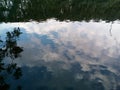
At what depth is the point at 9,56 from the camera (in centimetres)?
1802

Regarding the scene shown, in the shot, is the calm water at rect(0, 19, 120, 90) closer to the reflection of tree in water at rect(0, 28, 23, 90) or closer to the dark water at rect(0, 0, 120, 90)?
the dark water at rect(0, 0, 120, 90)

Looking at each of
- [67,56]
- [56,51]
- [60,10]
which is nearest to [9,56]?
[56,51]

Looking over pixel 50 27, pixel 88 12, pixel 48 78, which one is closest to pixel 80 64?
pixel 48 78

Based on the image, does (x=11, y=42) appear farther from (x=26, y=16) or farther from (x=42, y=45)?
(x=26, y=16)

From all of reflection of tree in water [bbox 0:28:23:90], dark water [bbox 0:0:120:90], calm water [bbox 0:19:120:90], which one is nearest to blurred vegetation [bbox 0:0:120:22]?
dark water [bbox 0:0:120:90]

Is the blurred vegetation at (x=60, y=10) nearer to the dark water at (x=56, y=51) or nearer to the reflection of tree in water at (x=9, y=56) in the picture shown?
the dark water at (x=56, y=51)

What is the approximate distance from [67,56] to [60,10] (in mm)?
17959

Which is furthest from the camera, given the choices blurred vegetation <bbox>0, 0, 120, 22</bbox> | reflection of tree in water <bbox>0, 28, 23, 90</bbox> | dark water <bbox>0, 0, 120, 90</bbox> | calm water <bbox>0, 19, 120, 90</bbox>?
blurred vegetation <bbox>0, 0, 120, 22</bbox>

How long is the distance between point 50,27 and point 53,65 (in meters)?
9.44

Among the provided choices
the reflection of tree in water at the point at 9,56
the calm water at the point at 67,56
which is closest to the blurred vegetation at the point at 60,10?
the calm water at the point at 67,56

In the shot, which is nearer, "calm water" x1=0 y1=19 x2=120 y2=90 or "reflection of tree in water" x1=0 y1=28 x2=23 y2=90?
"calm water" x1=0 y1=19 x2=120 y2=90

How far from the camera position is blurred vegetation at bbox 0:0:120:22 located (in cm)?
3097

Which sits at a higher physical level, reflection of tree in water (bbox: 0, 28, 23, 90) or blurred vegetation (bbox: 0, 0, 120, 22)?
blurred vegetation (bbox: 0, 0, 120, 22)

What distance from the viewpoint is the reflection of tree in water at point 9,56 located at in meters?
15.0
